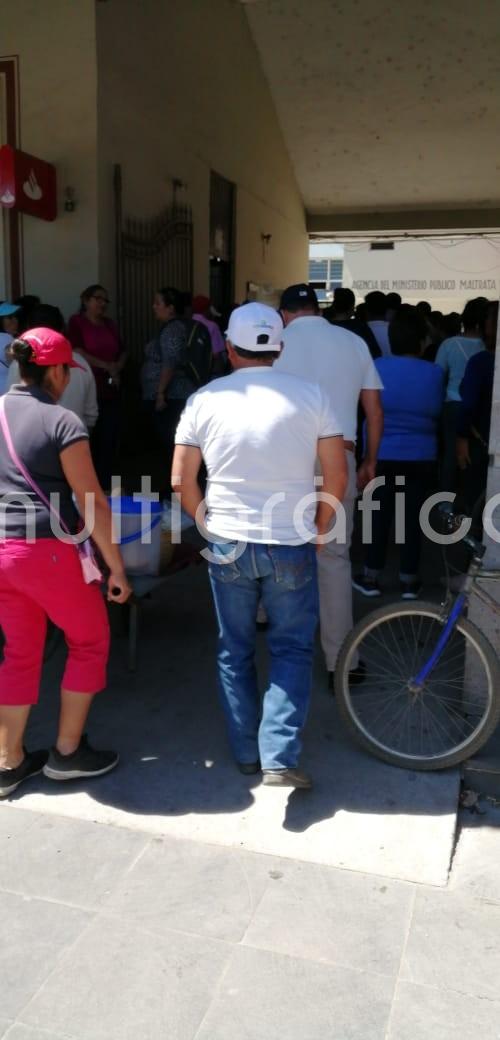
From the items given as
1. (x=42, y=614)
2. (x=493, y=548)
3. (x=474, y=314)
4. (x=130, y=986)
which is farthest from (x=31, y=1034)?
(x=474, y=314)

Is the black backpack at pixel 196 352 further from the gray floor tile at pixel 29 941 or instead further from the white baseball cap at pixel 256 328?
the gray floor tile at pixel 29 941

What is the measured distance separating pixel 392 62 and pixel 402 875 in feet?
38.3

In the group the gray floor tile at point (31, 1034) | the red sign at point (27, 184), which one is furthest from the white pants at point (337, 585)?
the red sign at point (27, 184)

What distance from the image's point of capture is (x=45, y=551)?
119 inches

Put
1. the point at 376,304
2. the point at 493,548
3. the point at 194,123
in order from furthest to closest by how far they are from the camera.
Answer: the point at 194,123 → the point at 376,304 → the point at 493,548

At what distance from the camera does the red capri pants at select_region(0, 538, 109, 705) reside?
3018mm

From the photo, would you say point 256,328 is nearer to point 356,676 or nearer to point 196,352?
point 356,676

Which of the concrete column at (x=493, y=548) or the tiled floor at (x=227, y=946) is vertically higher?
the concrete column at (x=493, y=548)

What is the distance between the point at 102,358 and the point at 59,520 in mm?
4308

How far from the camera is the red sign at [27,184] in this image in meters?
6.87

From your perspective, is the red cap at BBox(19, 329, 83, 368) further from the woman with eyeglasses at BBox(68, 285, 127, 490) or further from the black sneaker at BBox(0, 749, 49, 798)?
the woman with eyeglasses at BBox(68, 285, 127, 490)

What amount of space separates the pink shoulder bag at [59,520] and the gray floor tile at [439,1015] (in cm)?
158

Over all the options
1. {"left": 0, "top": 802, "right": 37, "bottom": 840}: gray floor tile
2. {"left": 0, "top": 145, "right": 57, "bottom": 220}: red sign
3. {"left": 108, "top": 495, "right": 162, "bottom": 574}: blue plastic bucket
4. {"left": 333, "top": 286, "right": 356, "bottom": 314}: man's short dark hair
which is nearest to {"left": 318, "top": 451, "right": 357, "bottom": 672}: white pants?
{"left": 108, "top": 495, "right": 162, "bottom": 574}: blue plastic bucket

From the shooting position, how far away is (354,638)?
134 inches
